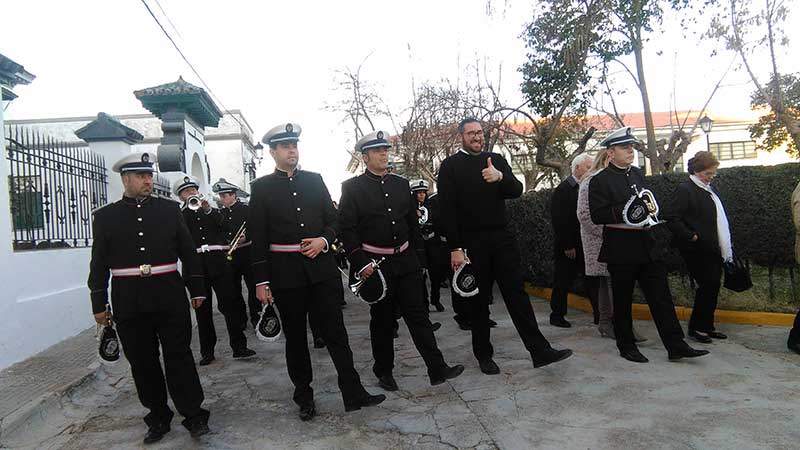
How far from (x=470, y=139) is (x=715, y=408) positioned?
256cm

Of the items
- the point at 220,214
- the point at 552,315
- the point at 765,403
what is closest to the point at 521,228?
the point at 552,315

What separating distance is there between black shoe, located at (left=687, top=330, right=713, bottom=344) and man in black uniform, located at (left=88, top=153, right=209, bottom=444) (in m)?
4.44

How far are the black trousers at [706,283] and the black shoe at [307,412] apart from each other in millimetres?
3738

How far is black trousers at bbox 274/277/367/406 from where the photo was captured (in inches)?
171

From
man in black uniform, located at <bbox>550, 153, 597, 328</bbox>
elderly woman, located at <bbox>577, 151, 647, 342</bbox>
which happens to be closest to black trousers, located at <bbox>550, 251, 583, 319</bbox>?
man in black uniform, located at <bbox>550, 153, 597, 328</bbox>

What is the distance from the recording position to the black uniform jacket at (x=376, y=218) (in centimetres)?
471

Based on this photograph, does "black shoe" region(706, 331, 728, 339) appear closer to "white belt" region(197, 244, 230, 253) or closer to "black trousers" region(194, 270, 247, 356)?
"black trousers" region(194, 270, 247, 356)

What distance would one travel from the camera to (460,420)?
4.05 metres

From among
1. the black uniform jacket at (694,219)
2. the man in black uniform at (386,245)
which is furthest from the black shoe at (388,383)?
the black uniform jacket at (694,219)

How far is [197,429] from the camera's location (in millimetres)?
4121

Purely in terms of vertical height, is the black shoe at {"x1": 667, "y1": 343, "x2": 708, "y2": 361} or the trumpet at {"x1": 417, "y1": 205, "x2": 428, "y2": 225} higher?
the trumpet at {"x1": 417, "y1": 205, "x2": 428, "y2": 225}

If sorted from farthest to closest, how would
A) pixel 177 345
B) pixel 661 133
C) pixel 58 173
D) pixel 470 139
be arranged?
1. pixel 661 133
2. pixel 58 173
3. pixel 470 139
4. pixel 177 345

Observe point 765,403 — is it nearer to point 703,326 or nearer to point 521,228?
point 703,326

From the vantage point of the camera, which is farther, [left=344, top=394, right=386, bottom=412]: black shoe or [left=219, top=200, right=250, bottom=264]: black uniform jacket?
[left=219, top=200, right=250, bottom=264]: black uniform jacket
